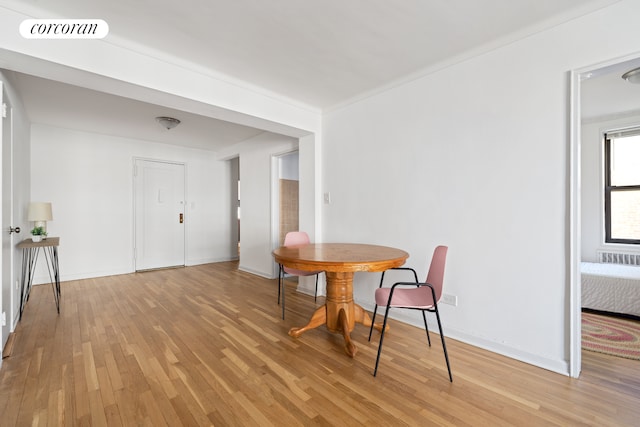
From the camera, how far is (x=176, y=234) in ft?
18.3

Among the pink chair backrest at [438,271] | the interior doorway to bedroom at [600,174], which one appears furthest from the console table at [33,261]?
the interior doorway to bedroom at [600,174]

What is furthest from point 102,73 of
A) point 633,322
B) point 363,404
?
point 633,322

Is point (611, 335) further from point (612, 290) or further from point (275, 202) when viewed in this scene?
point (275, 202)

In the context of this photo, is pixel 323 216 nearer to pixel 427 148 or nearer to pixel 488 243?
pixel 427 148

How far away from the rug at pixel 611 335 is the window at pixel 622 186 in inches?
70.3

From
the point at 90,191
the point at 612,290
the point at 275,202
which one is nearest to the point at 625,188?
the point at 612,290

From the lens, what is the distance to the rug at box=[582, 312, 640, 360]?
2223 mm

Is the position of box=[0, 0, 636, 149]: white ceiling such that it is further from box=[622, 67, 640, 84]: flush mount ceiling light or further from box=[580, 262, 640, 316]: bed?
box=[580, 262, 640, 316]: bed

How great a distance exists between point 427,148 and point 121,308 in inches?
149

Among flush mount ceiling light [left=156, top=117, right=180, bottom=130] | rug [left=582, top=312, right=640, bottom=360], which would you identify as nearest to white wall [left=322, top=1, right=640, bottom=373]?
rug [left=582, top=312, right=640, bottom=360]

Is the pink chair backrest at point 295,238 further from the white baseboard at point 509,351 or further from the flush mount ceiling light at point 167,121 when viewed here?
the flush mount ceiling light at point 167,121

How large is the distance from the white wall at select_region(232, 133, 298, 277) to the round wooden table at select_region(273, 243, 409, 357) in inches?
92.0

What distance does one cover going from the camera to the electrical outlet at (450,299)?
2.46 meters

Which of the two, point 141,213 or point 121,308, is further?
point 141,213
